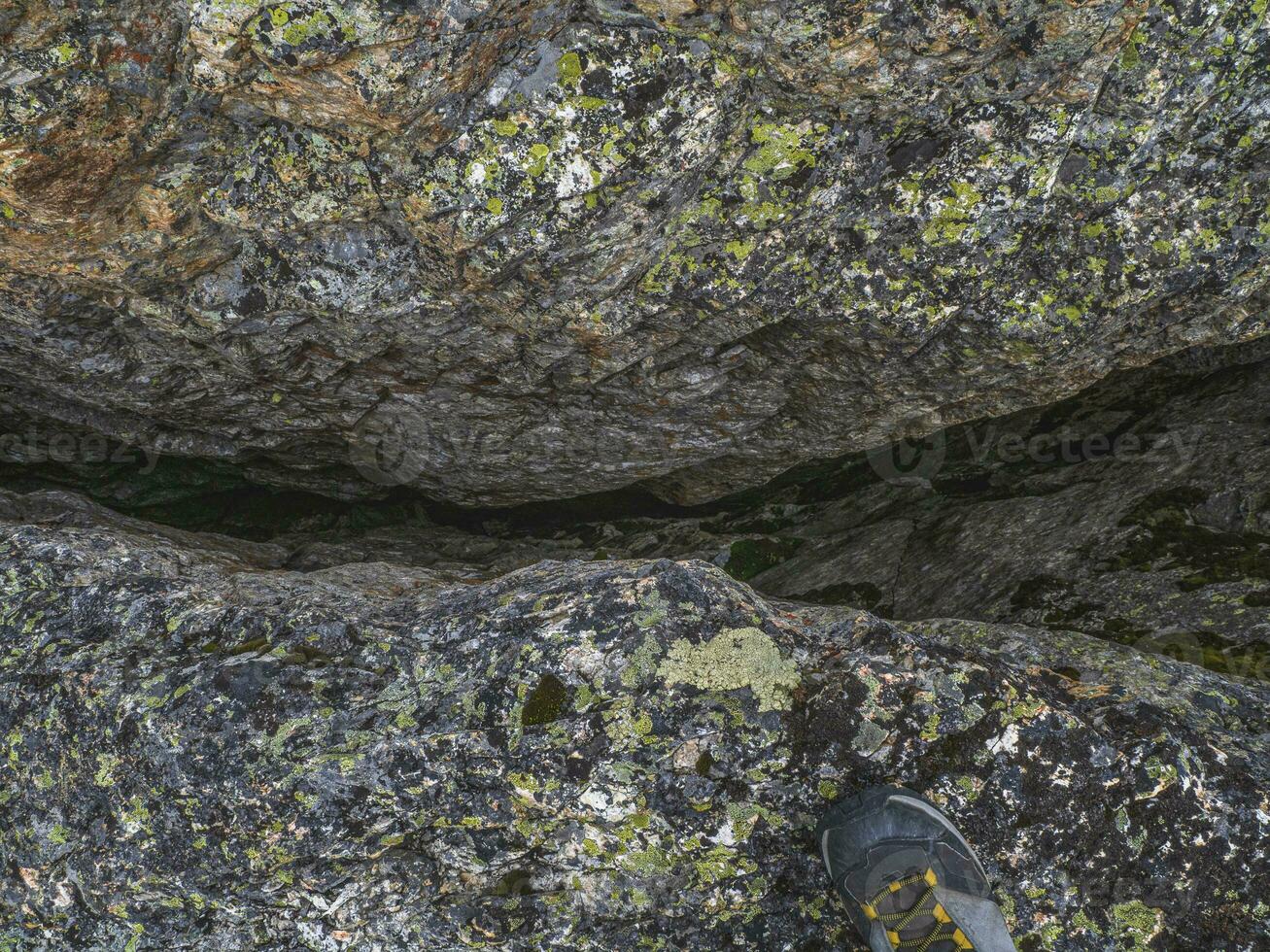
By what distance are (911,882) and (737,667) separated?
1558mm

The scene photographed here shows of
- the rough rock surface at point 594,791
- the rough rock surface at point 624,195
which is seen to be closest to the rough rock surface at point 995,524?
the rough rock surface at point 624,195

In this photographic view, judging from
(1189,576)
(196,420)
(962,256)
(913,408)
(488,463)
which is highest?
(196,420)

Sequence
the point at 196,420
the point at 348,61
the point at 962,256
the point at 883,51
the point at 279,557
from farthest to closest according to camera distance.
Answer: the point at 279,557 → the point at 196,420 → the point at 962,256 → the point at 883,51 → the point at 348,61

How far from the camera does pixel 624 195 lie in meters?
5.53

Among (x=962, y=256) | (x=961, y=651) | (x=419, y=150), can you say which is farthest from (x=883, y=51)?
(x=961, y=651)

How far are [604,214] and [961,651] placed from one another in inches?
145

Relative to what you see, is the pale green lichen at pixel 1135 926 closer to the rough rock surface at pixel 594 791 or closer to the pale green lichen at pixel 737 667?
the rough rock surface at pixel 594 791

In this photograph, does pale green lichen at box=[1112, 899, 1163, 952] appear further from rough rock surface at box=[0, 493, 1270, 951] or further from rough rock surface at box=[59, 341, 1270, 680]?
rough rock surface at box=[59, 341, 1270, 680]

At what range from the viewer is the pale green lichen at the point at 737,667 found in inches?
213

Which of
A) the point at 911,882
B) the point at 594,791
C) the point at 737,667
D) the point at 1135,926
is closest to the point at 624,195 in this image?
the point at 737,667

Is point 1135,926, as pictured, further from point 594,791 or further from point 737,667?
point 594,791

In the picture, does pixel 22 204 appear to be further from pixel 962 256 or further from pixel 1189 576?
pixel 1189 576

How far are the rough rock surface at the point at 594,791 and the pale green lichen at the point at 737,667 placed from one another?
2 cm

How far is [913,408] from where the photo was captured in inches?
300
